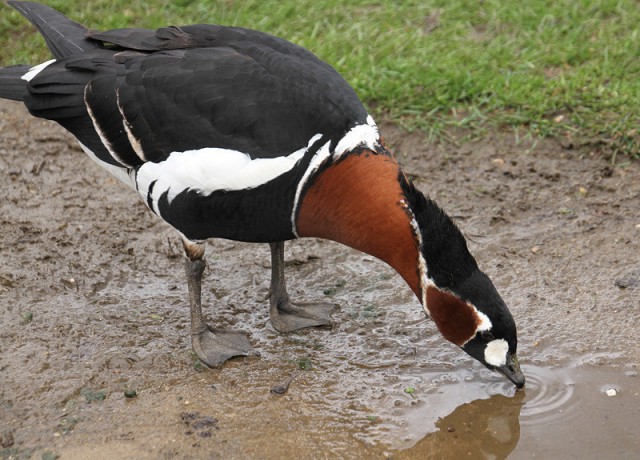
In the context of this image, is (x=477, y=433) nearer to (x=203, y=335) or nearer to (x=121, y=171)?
(x=203, y=335)

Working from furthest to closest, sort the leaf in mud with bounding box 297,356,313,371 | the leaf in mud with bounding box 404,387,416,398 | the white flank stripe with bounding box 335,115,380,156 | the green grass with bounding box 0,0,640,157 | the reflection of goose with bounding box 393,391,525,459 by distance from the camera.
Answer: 1. the green grass with bounding box 0,0,640,157
2. the leaf in mud with bounding box 297,356,313,371
3. the leaf in mud with bounding box 404,387,416,398
4. the white flank stripe with bounding box 335,115,380,156
5. the reflection of goose with bounding box 393,391,525,459

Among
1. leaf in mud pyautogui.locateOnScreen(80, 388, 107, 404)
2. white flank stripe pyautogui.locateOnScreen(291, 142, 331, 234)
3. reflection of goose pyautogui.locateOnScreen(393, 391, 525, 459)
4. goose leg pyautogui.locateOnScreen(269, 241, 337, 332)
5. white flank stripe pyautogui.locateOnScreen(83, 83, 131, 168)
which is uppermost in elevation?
white flank stripe pyautogui.locateOnScreen(291, 142, 331, 234)

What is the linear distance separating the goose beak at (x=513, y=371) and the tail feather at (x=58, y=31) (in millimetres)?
2598

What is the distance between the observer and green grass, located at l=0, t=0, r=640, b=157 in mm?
6281

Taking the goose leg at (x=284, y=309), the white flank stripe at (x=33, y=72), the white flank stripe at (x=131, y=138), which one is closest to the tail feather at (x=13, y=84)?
the white flank stripe at (x=33, y=72)

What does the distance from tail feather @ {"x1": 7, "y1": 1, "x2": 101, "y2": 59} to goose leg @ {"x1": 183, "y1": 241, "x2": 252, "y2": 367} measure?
1.20 metres

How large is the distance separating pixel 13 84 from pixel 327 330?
2075mm

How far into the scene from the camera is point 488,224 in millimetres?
5562

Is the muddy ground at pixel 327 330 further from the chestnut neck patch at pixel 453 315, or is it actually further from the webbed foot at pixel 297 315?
the chestnut neck patch at pixel 453 315

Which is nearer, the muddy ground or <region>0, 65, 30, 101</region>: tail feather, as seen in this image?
the muddy ground

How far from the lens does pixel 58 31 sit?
491 cm

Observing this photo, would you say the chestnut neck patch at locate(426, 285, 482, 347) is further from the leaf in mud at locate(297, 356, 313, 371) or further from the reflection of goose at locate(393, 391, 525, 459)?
the leaf in mud at locate(297, 356, 313, 371)

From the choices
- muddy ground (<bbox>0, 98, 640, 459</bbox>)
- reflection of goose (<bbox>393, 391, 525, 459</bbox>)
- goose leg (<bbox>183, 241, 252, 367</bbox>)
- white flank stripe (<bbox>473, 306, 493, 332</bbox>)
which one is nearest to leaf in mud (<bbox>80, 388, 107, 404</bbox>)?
muddy ground (<bbox>0, 98, 640, 459</bbox>)

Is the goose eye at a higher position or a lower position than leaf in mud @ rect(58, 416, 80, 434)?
higher
